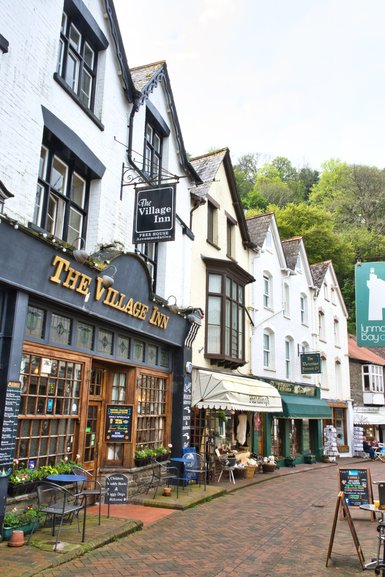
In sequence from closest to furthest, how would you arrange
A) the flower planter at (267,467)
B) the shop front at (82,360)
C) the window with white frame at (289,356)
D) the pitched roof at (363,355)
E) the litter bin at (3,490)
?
the litter bin at (3,490) < the shop front at (82,360) < the flower planter at (267,467) < the window with white frame at (289,356) < the pitched roof at (363,355)

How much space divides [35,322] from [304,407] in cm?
1791

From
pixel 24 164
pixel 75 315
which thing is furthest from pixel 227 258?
pixel 24 164

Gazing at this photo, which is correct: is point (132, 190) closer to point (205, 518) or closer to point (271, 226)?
point (205, 518)

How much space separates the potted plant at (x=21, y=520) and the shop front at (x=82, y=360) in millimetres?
738

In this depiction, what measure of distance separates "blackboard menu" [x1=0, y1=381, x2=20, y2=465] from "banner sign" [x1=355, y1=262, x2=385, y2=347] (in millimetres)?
6743

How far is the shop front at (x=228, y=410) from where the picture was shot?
48.7 feet

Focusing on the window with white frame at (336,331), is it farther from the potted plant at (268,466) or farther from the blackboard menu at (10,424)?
the blackboard menu at (10,424)

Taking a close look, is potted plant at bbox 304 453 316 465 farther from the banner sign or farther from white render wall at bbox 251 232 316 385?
the banner sign

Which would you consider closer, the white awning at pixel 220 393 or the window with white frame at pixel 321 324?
the white awning at pixel 220 393

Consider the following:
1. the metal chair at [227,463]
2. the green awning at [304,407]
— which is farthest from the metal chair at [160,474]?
the green awning at [304,407]

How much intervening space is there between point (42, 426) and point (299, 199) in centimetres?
5827

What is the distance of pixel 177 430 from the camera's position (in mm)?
13445

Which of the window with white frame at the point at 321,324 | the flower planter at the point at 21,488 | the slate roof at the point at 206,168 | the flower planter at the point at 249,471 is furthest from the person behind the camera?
the window with white frame at the point at 321,324

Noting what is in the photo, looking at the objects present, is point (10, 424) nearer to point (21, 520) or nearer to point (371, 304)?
point (21, 520)
